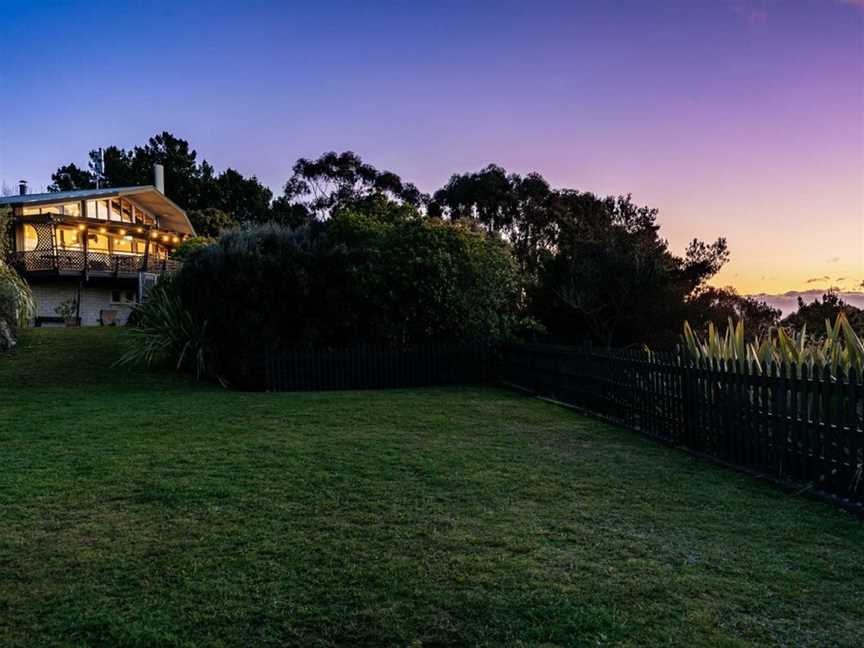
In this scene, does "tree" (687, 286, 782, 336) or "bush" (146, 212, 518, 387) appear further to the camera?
"tree" (687, 286, 782, 336)

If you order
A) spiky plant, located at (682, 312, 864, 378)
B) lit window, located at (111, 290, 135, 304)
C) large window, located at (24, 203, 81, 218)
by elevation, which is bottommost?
spiky plant, located at (682, 312, 864, 378)

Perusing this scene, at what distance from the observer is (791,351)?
698cm

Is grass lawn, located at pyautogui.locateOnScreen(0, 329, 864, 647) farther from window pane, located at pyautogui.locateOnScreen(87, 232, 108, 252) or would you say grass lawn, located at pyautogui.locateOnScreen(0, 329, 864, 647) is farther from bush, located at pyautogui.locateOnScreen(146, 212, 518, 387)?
window pane, located at pyautogui.locateOnScreen(87, 232, 108, 252)

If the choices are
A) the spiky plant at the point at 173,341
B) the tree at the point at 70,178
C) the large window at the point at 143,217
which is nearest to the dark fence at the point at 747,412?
the spiky plant at the point at 173,341

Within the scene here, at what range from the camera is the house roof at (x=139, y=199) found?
107 feet

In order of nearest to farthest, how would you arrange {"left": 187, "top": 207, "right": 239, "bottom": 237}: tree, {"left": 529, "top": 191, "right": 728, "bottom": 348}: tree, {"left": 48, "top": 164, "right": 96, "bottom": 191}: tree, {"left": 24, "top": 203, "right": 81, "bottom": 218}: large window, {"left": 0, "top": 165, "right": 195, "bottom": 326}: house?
1. {"left": 529, "top": 191, "right": 728, "bottom": 348}: tree
2. {"left": 0, "top": 165, "right": 195, "bottom": 326}: house
3. {"left": 24, "top": 203, "right": 81, "bottom": 218}: large window
4. {"left": 187, "top": 207, "right": 239, "bottom": 237}: tree
5. {"left": 48, "top": 164, "right": 96, "bottom": 191}: tree

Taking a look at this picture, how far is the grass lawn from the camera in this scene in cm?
277

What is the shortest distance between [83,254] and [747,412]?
32.7 m

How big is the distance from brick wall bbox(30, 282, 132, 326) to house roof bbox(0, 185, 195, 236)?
4.54m

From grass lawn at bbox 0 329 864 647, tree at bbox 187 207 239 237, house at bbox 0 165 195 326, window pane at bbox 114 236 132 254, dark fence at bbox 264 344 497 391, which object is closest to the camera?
grass lawn at bbox 0 329 864 647

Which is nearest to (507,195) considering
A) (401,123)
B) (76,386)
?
(401,123)

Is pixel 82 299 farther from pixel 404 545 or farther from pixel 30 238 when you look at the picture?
pixel 404 545

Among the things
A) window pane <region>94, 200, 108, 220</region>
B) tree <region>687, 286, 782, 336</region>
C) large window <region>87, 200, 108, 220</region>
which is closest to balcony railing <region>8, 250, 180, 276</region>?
large window <region>87, 200, 108, 220</region>

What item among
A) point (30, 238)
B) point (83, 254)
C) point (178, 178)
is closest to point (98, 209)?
point (30, 238)
